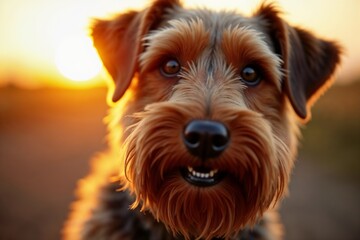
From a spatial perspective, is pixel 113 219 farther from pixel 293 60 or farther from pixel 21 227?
pixel 21 227

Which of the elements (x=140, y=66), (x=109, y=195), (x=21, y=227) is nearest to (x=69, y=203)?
(x=21, y=227)

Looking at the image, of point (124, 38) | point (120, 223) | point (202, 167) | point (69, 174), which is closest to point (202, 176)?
point (202, 167)

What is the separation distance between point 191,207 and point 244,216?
49 cm

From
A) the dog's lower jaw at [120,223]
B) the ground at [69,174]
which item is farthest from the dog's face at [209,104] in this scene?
the ground at [69,174]

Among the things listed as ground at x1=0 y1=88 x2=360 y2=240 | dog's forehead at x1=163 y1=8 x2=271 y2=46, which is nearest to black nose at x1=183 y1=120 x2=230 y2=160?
dog's forehead at x1=163 y1=8 x2=271 y2=46

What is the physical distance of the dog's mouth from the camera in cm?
344

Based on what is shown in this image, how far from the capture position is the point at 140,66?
4.41 metres

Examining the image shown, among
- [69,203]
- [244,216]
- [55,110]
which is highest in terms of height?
[244,216]

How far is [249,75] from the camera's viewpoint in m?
4.25

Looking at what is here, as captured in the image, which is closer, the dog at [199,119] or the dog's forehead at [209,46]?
the dog at [199,119]

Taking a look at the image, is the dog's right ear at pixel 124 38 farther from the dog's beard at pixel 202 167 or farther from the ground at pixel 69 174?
the ground at pixel 69 174

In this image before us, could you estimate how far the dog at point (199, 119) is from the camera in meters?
3.38

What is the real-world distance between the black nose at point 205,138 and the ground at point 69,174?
490cm

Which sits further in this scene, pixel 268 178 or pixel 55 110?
pixel 55 110
